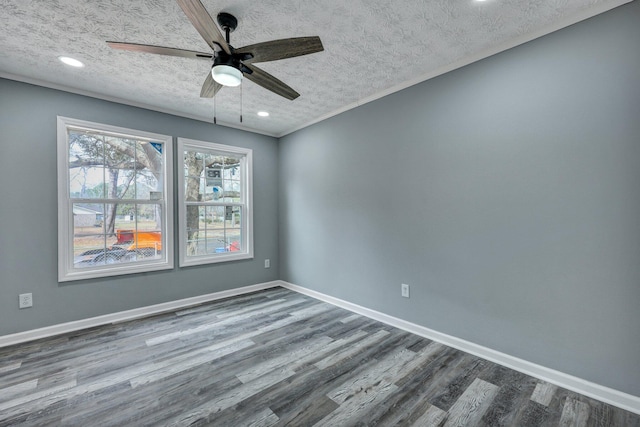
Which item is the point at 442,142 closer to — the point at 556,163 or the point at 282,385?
→ the point at 556,163

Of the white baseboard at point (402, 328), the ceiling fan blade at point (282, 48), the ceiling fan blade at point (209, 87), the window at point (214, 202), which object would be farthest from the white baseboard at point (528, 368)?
the ceiling fan blade at point (209, 87)

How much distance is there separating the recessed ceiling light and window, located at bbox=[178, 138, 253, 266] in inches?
50.4

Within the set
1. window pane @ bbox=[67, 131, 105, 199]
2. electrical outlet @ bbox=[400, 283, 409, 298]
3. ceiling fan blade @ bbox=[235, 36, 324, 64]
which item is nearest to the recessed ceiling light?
window pane @ bbox=[67, 131, 105, 199]

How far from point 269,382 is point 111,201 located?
9.15 feet

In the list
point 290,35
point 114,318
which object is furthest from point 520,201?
point 114,318

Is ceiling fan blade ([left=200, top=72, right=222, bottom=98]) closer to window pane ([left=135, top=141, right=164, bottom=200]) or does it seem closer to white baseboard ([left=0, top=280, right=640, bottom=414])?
window pane ([left=135, top=141, right=164, bottom=200])

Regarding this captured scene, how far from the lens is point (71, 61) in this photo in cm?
244

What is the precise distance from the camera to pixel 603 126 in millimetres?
A: 1832

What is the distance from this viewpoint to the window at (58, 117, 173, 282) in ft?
9.71

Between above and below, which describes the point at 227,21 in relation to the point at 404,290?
above

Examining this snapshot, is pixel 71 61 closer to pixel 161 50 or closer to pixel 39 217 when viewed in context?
pixel 161 50

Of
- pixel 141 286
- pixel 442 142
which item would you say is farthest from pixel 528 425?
pixel 141 286

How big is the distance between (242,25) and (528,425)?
3.22 m

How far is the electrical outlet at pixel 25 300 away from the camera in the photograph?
2.71 metres
